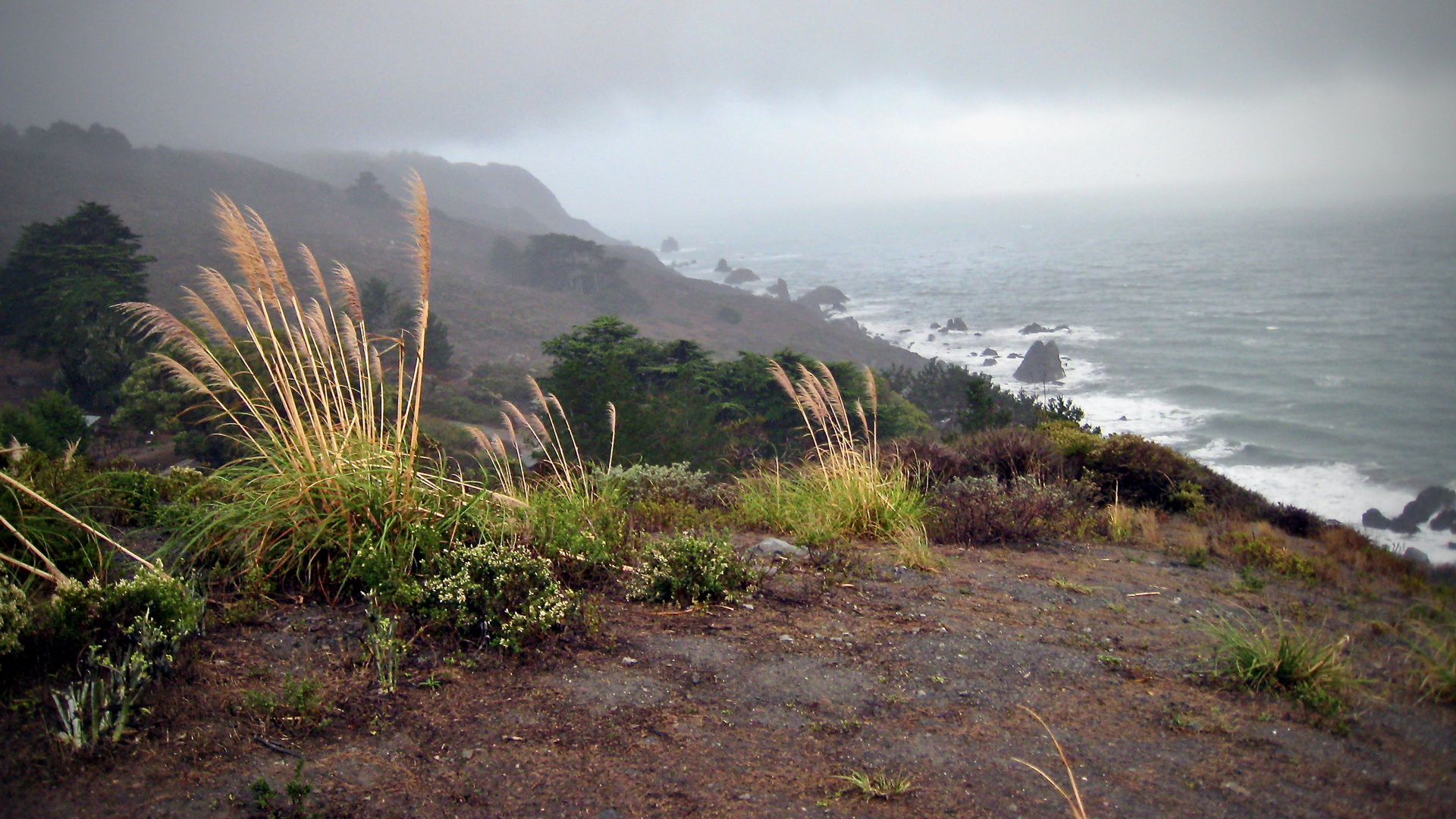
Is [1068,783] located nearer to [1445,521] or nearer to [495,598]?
[495,598]

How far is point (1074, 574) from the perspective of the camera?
16.0ft

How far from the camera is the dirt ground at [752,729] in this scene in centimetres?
196

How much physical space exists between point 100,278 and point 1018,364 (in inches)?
1320

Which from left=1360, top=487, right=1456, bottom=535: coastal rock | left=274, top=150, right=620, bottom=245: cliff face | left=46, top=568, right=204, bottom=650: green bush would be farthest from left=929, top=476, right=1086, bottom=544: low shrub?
left=274, top=150, right=620, bottom=245: cliff face

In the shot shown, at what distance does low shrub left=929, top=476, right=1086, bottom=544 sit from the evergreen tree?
20541 mm

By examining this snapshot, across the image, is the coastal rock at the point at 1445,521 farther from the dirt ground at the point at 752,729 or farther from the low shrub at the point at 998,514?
the low shrub at the point at 998,514

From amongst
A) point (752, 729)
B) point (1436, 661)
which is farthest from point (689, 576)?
point (1436, 661)

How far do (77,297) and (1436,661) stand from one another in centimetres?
2712

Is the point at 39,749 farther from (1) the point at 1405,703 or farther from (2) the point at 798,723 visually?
(1) the point at 1405,703

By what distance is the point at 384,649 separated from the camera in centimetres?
262

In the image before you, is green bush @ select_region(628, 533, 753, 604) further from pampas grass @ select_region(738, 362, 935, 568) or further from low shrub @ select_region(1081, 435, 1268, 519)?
low shrub @ select_region(1081, 435, 1268, 519)

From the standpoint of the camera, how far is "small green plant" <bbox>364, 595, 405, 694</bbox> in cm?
257

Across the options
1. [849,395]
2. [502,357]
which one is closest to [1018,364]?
[849,395]

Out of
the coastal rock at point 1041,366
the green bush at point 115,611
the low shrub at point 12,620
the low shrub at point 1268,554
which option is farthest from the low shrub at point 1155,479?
the coastal rock at point 1041,366
